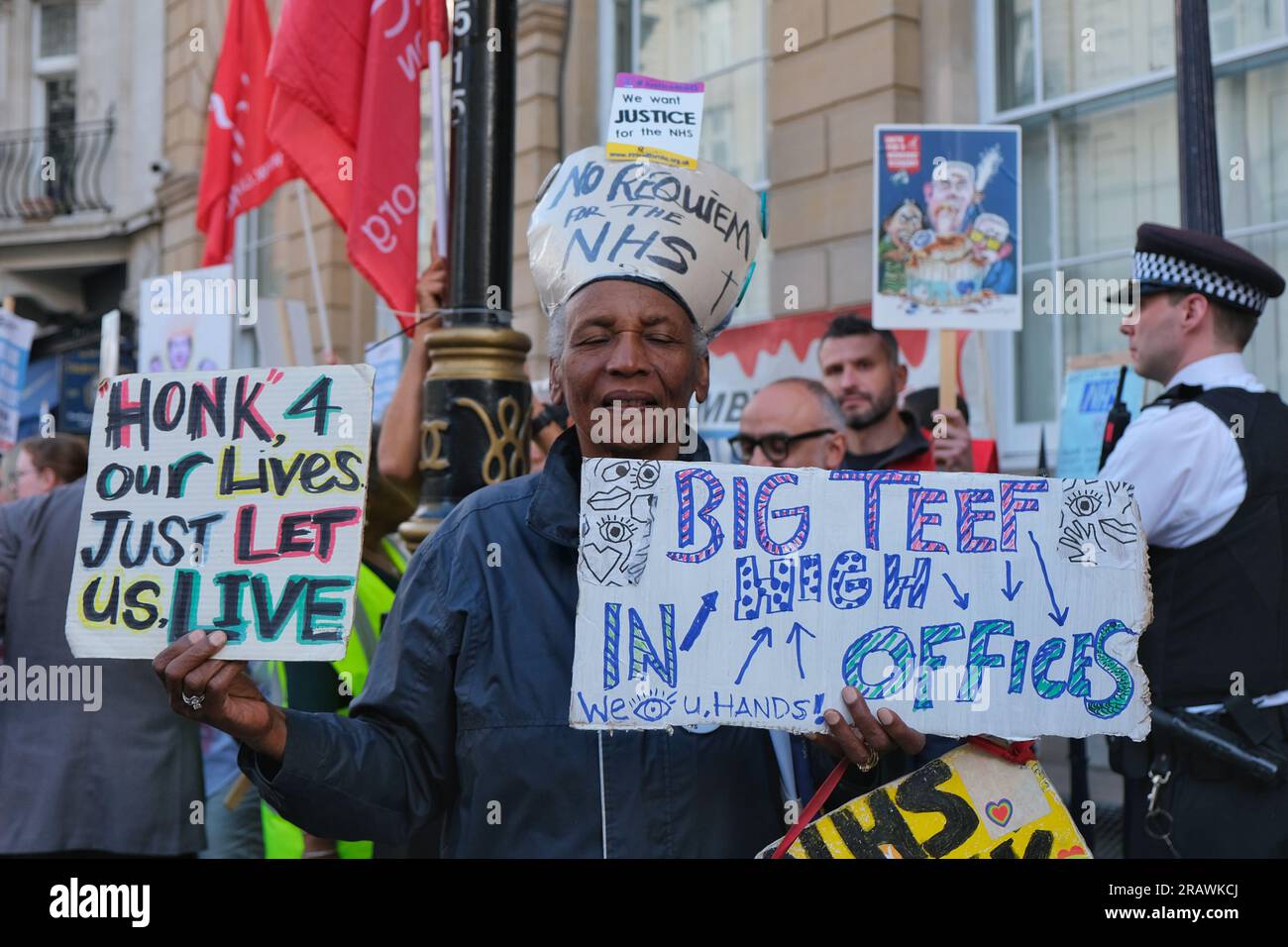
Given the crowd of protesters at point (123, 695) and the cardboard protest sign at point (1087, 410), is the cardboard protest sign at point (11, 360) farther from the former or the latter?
the cardboard protest sign at point (1087, 410)

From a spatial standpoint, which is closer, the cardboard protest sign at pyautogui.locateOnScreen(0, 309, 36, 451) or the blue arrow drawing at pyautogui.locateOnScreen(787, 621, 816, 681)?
the blue arrow drawing at pyautogui.locateOnScreen(787, 621, 816, 681)

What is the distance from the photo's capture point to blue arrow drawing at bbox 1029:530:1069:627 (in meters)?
2.20

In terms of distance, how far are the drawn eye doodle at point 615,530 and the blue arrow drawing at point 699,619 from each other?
0.16 meters

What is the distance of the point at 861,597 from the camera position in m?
2.19

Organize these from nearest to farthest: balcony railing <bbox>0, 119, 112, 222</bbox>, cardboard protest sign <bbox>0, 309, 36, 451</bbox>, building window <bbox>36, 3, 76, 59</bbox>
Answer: cardboard protest sign <bbox>0, 309, 36, 451</bbox>, balcony railing <bbox>0, 119, 112, 222</bbox>, building window <bbox>36, 3, 76, 59</bbox>

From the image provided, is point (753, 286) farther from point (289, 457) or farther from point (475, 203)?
point (289, 457)

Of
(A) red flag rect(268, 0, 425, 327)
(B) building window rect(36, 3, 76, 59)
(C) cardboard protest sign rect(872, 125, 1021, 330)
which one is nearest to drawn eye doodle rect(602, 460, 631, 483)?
(A) red flag rect(268, 0, 425, 327)

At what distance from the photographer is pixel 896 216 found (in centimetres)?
523

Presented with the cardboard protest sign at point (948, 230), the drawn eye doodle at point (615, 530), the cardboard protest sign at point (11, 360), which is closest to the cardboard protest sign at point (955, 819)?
the drawn eye doodle at point (615, 530)

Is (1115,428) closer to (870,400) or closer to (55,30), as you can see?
(870,400)

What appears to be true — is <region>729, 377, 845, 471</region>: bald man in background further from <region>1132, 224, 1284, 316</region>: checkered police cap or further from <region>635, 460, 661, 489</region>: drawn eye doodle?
<region>635, 460, 661, 489</region>: drawn eye doodle

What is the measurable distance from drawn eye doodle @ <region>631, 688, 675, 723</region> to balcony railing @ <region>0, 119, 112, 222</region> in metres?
19.7

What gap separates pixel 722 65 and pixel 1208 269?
257 inches

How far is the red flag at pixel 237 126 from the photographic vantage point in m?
6.38
